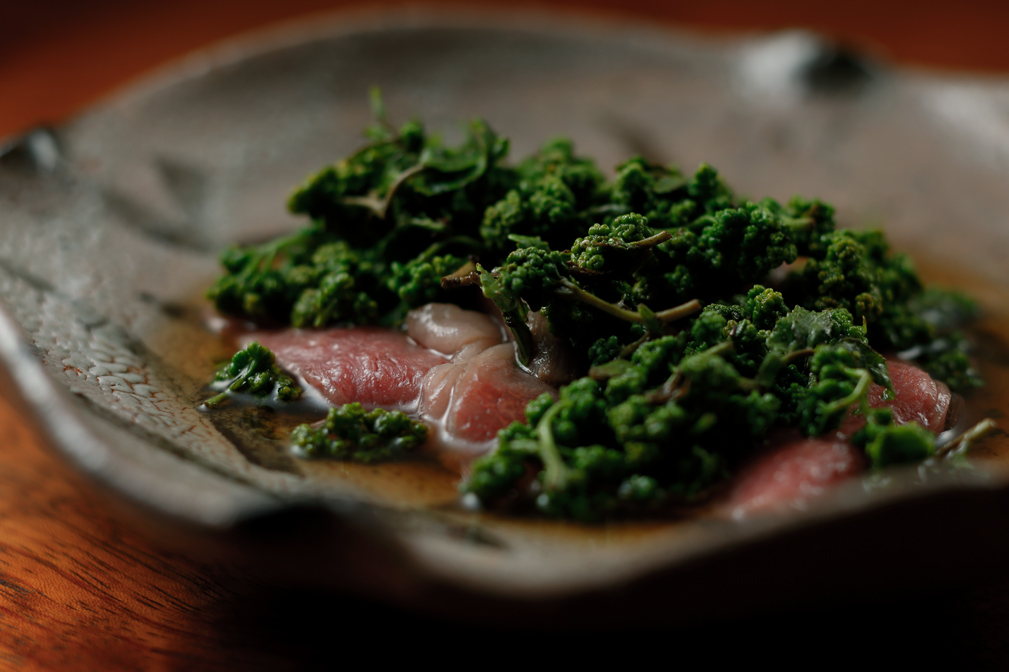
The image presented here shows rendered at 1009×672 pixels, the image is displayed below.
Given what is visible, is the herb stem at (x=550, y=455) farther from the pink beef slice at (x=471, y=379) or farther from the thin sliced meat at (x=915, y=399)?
the thin sliced meat at (x=915, y=399)

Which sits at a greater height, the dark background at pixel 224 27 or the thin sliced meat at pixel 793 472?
the dark background at pixel 224 27

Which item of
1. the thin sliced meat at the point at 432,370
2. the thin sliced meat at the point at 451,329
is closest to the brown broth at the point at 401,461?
the thin sliced meat at the point at 432,370

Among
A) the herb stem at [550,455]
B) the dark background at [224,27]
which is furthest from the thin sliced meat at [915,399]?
the dark background at [224,27]

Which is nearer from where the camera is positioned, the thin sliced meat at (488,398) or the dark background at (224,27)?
the thin sliced meat at (488,398)

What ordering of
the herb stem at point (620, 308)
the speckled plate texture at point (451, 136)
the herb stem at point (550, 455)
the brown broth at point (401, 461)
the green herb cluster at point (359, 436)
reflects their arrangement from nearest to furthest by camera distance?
1. the speckled plate texture at point (451, 136)
2. the herb stem at point (550, 455)
3. the brown broth at point (401, 461)
4. the herb stem at point (620, 308)
5. the green herb cluster at point (359, 436)

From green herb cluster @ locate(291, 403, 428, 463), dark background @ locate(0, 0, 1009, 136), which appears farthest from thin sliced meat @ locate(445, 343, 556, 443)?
dark background @ locate(0, 0, 1009, 136)

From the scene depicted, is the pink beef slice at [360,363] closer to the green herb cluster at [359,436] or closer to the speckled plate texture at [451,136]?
the green herb cluster at [359,436]

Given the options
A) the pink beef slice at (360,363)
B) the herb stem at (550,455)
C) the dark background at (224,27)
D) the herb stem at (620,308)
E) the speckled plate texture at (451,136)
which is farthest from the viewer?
the dark background at (224,27)

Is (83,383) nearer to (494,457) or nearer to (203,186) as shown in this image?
(494,457)

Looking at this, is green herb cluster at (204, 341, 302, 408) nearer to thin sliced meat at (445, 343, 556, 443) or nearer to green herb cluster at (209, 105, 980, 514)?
green herb cluster at (209, 105, 980, 514)
